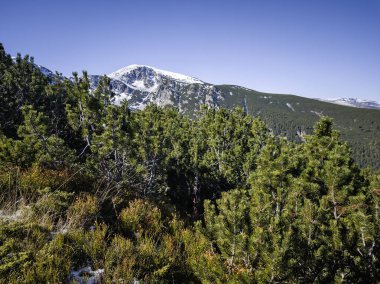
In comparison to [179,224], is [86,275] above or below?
above

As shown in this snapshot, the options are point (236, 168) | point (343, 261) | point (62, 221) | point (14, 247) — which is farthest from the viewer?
point (236, 168)

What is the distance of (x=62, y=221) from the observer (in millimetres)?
5691

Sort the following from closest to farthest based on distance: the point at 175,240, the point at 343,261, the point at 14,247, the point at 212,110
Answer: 1. the point at 14,247
2. the point at 343,261
3. the point at 175,240
4. the point at 212,110

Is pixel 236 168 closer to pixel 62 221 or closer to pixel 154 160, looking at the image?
pixel 154 160

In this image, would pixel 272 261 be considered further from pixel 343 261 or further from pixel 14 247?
pixel 14 247

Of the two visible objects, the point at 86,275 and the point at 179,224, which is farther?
the point at 179,224

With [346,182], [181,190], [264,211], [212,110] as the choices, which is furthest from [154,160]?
[212,110]

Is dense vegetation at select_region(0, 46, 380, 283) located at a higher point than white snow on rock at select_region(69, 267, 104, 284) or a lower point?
higher

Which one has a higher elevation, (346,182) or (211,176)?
(346,182)

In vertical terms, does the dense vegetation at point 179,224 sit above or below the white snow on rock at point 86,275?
above

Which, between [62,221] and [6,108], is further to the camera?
[6,108]

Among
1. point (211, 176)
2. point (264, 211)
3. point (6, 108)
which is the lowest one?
point (211, 176)

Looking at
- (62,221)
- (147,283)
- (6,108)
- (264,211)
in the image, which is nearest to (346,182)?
(264,211)

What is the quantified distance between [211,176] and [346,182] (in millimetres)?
13486
